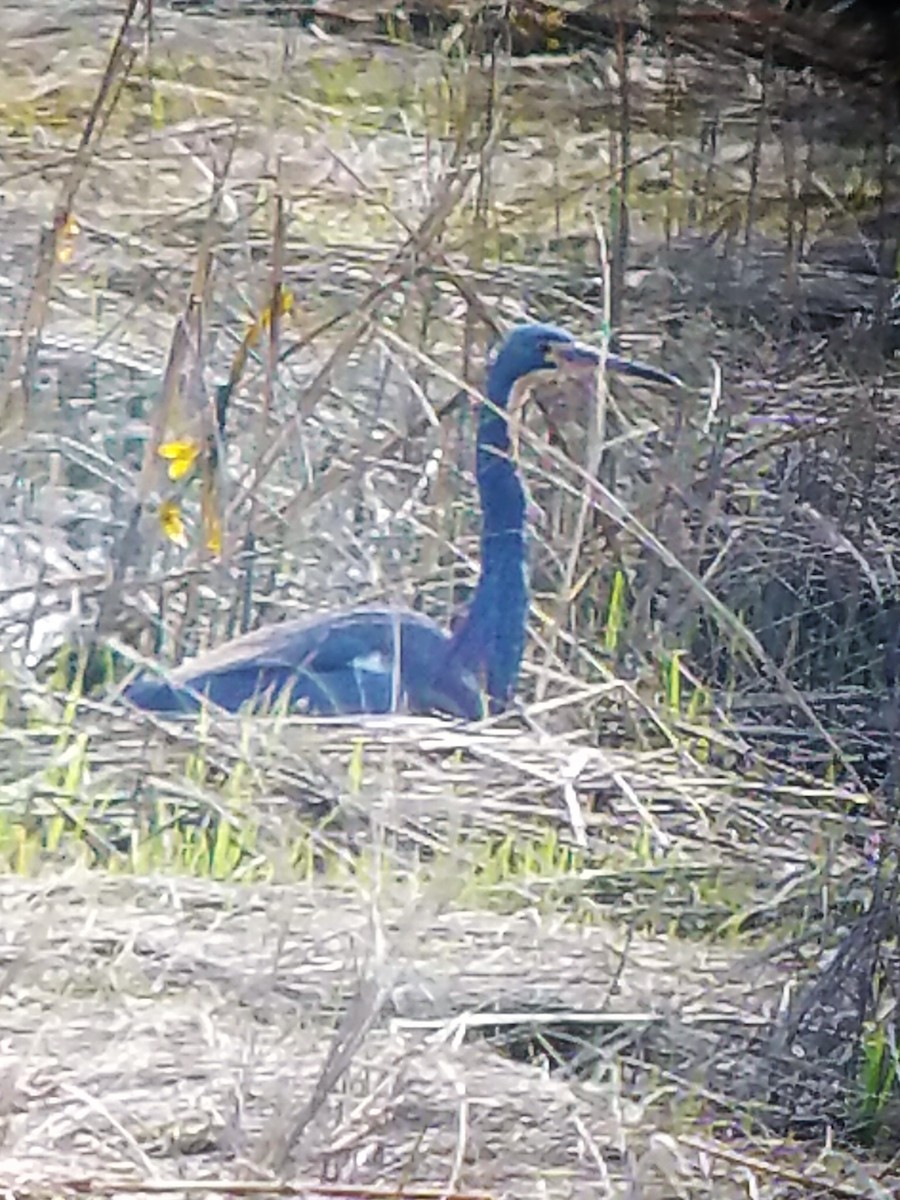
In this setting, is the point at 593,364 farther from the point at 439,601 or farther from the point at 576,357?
the point at 439,601

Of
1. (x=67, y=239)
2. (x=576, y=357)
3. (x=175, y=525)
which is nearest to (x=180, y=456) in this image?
(x=175, y=525)

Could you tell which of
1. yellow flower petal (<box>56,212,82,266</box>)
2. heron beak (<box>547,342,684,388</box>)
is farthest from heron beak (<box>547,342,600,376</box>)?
yellow flower petal (<box>56,212,82,266</box>)

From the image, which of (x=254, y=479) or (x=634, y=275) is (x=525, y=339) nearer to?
(x=634, y=275)

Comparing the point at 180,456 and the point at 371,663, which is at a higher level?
the point at 180,456

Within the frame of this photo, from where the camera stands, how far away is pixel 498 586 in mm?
1690

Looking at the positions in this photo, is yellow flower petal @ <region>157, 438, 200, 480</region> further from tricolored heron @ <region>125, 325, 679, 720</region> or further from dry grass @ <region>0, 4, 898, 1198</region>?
tricolored heron @ <region>125, 325, 679, 720</region>

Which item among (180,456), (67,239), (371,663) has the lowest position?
(371,663)

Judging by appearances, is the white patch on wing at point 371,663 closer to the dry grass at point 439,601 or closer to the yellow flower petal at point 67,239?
the dry grass at point 439,601

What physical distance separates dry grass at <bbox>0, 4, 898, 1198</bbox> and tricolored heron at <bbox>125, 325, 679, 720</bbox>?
0.07ft

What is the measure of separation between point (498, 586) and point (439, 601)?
0.16 feet

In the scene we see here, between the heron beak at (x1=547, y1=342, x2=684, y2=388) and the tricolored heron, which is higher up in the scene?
the heron beak at (x1=547, y1=342, x2=684, y2=388)

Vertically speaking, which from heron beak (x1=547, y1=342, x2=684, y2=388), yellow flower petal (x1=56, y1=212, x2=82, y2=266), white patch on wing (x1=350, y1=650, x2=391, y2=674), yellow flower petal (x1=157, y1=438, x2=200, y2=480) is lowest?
white patch on wing (x1=350, y1=650, x2=391, y2=674)

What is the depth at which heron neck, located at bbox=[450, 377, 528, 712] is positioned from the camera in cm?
168

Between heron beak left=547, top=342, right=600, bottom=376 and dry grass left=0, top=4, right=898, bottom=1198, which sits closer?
dry grass left=0, top=4, right=898, bottom=1198
